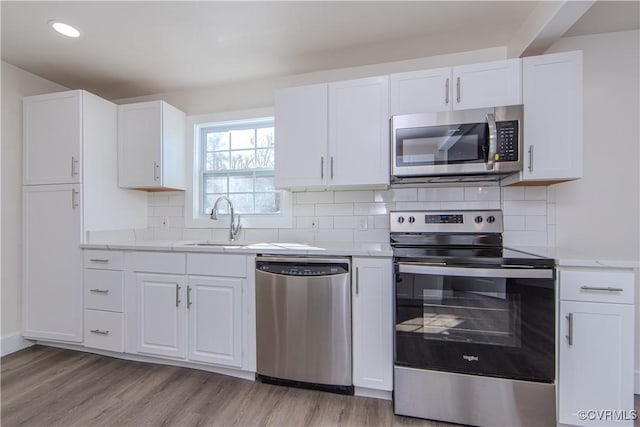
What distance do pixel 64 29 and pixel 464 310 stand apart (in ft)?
10.2

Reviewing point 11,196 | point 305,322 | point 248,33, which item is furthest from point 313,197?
point 11,196

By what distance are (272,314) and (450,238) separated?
138cm

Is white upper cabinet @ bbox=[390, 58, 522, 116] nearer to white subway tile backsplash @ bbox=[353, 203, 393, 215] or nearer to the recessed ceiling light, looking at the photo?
white subway tile backsplash @ bbox=[353, 203, 393, 215]

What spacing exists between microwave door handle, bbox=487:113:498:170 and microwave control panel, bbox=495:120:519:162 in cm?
3

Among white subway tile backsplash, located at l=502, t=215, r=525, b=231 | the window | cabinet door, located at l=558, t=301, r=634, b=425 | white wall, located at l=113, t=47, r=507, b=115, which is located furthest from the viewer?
the window

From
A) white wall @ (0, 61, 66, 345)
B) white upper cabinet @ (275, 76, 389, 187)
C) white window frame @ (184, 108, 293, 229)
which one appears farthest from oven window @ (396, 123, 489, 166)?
white wall @ (0, 61, 66, 345)

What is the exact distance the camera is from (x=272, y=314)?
189 cm

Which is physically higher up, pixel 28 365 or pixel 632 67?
pixel 632 67

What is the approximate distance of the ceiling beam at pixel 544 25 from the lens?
1.49 m

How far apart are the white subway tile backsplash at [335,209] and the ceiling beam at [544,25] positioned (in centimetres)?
160

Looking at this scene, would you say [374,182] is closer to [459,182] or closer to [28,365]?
[459,182]

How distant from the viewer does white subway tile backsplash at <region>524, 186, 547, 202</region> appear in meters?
2.07

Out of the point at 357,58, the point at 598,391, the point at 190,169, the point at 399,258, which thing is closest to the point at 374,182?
the point at 399,258

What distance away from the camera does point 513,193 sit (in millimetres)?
2104
